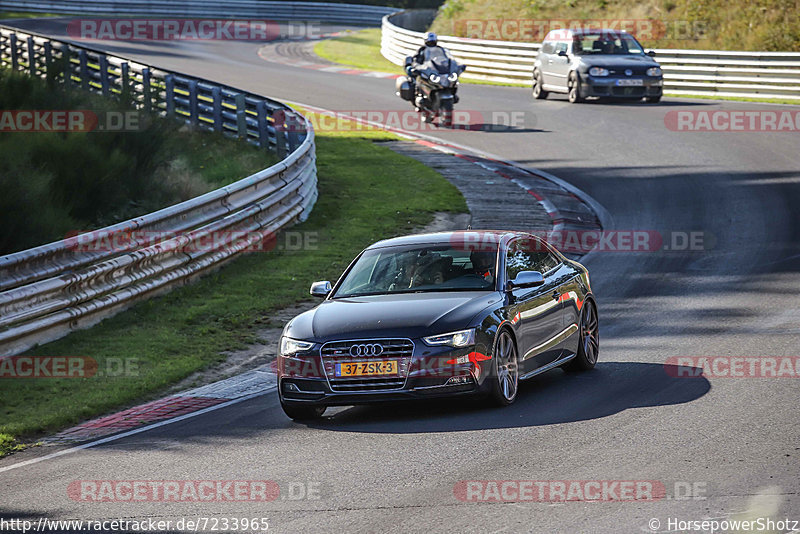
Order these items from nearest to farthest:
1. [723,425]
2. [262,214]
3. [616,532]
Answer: [616,532] < [723,425] < [262,214]

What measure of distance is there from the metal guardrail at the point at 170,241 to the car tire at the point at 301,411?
327 centimetres

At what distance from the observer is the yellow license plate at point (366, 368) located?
910cm

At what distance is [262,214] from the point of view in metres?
17.3

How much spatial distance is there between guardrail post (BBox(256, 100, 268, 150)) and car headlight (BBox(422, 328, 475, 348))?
49.4 ft

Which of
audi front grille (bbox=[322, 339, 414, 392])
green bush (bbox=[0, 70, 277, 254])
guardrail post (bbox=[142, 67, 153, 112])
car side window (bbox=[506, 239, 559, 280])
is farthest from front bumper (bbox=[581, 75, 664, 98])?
audi front grille (bbox=[322, 339, 414, 392])

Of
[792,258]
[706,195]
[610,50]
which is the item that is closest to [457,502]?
[792,258]

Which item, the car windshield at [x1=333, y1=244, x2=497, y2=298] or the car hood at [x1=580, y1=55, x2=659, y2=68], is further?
the car hood at [x1=580, y1=55, x2=659, y2=68]

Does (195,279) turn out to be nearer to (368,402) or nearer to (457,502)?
(368,402)

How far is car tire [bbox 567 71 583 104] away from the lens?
30.6m

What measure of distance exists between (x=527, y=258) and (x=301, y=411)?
2638 mm

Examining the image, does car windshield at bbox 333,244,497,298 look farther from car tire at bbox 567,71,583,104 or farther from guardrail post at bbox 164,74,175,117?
car tire at bbox 567,71,583,104

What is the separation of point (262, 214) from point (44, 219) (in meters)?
3.46

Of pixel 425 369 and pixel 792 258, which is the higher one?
pixel 425 369

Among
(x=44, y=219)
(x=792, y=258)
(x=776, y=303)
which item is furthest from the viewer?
(x=792, y=258)
